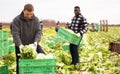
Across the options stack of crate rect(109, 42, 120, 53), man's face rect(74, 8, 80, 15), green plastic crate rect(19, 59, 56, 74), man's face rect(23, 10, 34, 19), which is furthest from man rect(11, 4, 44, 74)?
stack of crate rect(109, 42, 120, 53)

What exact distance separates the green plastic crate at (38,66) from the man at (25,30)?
103 centimetres

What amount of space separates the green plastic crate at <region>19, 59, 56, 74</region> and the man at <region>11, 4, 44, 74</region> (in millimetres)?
1026

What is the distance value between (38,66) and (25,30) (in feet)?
4.93

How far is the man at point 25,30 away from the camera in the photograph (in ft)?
25.8

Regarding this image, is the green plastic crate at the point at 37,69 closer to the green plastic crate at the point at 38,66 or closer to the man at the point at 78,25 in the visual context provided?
the green plastic crate at the point at 38,66

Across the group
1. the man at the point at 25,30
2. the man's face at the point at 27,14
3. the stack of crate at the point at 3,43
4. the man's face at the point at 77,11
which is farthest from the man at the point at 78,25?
the man's face at the point at 27,14

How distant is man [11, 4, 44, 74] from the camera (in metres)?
7.87

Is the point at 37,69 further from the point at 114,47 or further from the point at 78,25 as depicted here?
the point at 114,47

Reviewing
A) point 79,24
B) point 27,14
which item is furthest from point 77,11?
point 27,14

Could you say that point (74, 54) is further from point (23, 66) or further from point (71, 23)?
point (23, 66)

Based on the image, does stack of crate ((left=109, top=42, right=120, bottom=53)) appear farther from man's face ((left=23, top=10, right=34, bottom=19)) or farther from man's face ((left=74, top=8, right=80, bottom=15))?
man's face ((left=23, top=10, right=34, bottom=19))

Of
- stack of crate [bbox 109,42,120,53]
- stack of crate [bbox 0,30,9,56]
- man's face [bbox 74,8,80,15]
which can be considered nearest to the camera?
man's face [bbox 74,8,80,15]

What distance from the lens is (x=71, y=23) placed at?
11.5m

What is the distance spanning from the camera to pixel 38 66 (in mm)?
6766
